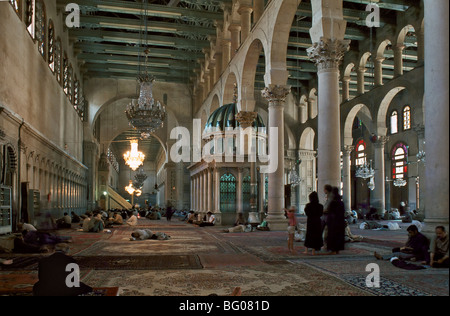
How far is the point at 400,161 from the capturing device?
91.7 ft

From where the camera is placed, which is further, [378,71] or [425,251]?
[378,71]

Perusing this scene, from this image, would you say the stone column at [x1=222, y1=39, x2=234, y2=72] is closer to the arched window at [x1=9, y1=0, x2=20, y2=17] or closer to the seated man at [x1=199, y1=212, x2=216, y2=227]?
the seated man at [x1=199, y1=212, x2=216, y2=227]

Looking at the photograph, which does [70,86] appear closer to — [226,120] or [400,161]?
[226,120]

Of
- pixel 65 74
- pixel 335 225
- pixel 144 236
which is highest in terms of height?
pixel 65 74

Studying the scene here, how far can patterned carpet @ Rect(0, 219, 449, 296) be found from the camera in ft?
15.7

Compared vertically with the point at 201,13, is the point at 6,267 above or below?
below

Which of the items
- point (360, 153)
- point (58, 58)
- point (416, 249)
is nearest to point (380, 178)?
point (360, 153)

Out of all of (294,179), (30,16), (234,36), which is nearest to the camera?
(30,16)

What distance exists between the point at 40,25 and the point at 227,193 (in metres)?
9.11

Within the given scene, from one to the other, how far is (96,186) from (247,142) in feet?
62.0

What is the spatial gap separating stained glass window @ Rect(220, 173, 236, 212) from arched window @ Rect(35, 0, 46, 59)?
8.13 m
